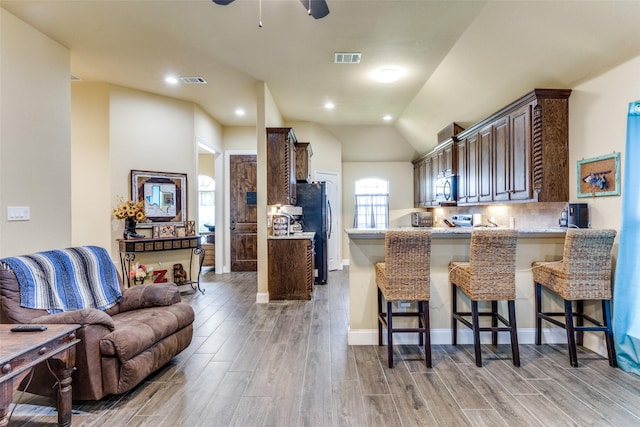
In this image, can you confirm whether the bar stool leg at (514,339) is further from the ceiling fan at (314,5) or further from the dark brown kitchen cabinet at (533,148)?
the ceiling fan at (314,5)

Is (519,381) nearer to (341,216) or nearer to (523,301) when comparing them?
(523,301)

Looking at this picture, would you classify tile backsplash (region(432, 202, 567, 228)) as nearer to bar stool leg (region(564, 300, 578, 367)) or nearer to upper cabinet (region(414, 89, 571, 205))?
upper cabinet (region(414, 89, 571, 205))

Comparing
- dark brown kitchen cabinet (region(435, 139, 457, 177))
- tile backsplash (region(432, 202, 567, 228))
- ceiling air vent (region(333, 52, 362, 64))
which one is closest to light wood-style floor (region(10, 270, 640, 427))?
tile backsplash (region(432, 202, 567, 228))

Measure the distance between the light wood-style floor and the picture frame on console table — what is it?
2.50m

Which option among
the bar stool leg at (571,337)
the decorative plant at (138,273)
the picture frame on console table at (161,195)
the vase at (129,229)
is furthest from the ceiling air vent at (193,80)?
the bar stool leg at (571,337)

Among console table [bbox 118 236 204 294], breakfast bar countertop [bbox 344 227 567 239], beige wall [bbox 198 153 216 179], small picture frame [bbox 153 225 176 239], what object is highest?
beige wall [bbox 198 153 216 179]

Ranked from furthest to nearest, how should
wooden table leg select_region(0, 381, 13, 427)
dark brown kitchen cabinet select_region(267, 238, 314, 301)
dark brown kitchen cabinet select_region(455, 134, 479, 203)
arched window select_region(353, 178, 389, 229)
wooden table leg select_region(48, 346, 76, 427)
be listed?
arched window select_region(353, 178, 389, 229)
dark brown kitchen cabinet select_region(267, 238, 314, 301)
dark brown kitchen cabinet select_region(455, 134, 479, 203)
wooden table leg select_region(48, 346, 76, 427)
wooden table leg select_region(0, 381, 13, 427)

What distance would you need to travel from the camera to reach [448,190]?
534cm

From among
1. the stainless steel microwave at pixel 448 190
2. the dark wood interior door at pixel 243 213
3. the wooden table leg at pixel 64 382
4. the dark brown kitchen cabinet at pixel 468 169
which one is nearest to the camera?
the wooden table leg at pixel 64 382

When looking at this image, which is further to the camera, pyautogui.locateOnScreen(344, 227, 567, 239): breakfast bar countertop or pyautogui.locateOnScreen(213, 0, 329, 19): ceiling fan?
pyautogui.locateOnScreen(344, 227, 567, 239): breakfast bar countertop

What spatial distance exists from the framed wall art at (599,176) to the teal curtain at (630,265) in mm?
189

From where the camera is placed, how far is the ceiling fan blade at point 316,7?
2264 mm

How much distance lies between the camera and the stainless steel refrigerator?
585cm

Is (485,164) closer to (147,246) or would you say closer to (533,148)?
(533,148)
